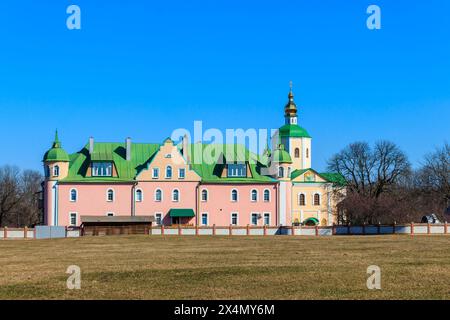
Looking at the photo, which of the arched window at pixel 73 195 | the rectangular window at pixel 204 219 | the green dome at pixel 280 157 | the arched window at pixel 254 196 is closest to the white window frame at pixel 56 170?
the arched window at pixel 73 195

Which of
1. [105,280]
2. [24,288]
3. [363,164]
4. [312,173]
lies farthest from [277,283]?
[312,173]

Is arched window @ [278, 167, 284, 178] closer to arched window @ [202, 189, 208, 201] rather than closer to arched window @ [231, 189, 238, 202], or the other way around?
arched window @ [231, 189, 238, 202]

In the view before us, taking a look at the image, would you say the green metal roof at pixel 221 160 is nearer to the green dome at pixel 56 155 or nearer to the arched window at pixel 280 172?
the arched window at pixel 280 172

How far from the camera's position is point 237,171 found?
8406 centimetres

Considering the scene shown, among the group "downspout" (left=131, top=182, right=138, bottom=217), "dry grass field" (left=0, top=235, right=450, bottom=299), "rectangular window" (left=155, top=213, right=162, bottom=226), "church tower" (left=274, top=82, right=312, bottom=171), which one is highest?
"church tower" (left=274, top=82, right=312, bottom=171)

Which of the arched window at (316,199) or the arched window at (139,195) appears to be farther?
the arched window at (316,199)

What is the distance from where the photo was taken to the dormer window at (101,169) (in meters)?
81.2

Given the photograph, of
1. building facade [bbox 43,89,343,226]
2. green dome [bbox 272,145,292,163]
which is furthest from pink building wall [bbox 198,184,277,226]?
green dome [bbox 272,145,292,163]

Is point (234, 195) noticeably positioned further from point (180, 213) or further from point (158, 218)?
point (158, 218)

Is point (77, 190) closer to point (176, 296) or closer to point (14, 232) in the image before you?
point (14, 232)

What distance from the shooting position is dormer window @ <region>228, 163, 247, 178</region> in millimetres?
83938

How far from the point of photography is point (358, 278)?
22.1 meters

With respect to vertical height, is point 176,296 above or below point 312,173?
below
